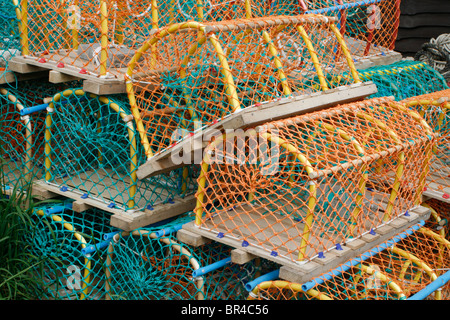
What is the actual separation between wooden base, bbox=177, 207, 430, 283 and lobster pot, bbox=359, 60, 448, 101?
142 centimetres

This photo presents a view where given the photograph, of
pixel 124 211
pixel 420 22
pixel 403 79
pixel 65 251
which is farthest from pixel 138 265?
pixel 420 22

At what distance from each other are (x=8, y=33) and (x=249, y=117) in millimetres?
2344

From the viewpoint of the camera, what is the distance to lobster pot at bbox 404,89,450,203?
14.3 ft

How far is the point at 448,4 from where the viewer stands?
7.03 meters

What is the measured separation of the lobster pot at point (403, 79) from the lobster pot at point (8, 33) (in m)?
2.61

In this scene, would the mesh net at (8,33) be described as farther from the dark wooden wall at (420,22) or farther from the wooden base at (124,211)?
Answer: the dark wooden wall at (420,22)

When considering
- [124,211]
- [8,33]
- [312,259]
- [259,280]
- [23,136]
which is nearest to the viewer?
[312,259]

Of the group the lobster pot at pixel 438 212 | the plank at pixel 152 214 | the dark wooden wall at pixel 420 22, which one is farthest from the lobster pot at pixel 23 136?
the dark wooden wall at pixel 420 22

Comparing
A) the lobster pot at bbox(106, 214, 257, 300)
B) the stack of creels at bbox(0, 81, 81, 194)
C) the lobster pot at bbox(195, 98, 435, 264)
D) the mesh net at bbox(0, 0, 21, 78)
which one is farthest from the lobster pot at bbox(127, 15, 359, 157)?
the mesh net at bbox(0, 0, 21, 78)

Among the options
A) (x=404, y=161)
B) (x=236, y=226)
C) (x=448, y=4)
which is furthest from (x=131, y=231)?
(x=448, y=4)

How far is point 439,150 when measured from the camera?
182 inches

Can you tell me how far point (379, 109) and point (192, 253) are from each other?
1.47 metres

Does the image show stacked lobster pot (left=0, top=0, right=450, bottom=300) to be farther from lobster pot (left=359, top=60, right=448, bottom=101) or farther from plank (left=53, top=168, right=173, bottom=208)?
lobster pot (left=359, top=60, right=448, bottom=101)

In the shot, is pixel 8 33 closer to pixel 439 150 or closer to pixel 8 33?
pixel 8 33
